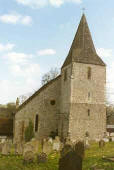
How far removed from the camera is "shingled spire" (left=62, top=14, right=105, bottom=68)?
3177 cm

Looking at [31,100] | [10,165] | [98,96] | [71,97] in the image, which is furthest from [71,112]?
[10,165]

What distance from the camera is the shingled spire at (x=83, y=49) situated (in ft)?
104

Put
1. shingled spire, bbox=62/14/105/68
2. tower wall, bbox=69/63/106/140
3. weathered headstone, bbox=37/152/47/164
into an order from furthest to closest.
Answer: shingled spire, bbox=62/14/105/68 < tower wall, bbox=69/63/106/140 < weathered headstone, bbox=37/152/47/164

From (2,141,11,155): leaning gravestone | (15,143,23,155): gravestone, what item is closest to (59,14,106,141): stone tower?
(15,143,23,155): gravestone

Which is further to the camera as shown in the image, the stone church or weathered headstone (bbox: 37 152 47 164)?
the stone church

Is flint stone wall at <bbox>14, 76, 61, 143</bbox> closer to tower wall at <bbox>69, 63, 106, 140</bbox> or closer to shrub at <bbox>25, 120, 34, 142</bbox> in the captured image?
shrub at <bbox>25, 120, 34, 142</bbox>

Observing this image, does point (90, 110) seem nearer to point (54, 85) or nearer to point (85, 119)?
point (85, 119)

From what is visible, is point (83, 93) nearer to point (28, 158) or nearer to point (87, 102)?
point (87, 102)

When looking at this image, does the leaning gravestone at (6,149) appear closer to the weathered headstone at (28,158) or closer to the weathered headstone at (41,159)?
the weathered headstone at (28,158)

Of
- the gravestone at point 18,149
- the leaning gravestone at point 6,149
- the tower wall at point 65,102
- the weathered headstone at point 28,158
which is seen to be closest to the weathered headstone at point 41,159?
the weathered headstone at point 28,158

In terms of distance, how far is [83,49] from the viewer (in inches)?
1277

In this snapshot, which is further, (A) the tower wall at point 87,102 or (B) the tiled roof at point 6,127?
(B) the tiled roof at point 6,127

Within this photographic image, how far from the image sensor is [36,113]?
33.3 meters

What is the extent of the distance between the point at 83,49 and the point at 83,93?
5.24m
